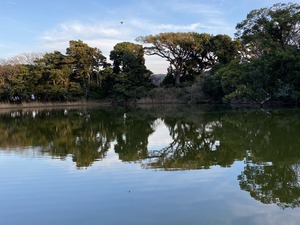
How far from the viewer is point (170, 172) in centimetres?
604

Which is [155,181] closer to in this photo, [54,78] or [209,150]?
[209,150]

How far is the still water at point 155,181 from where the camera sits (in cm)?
393

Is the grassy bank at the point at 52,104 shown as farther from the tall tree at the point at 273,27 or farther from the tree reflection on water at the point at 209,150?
the tree reflection on water at the point at 209,150

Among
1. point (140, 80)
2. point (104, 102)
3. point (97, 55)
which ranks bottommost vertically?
point (104, 102)

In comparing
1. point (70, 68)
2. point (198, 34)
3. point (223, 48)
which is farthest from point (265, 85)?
point (70, 68)

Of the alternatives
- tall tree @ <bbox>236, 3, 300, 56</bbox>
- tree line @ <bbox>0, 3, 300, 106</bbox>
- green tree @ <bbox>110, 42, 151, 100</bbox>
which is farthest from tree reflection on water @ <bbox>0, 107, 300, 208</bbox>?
green tree @ <bbox>110, 42, 151, 100</bbox>

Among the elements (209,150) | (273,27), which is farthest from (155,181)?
(273,27)

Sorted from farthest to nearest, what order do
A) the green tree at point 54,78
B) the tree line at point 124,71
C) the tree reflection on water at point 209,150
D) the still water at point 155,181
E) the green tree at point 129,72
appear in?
the green tree at point 54,78 < the green tree at point 129,72 < the tree line at point 124,71 < the tree reflection on water at point 209,150 < the still water at point 155,181

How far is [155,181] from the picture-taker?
17.8 feet

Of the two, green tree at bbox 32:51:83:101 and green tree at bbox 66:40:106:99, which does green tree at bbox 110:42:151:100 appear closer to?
green tree at bbox 66:40:106:99

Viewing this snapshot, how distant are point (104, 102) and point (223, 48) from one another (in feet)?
48.5

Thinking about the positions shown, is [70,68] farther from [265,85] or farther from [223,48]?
[265,85]

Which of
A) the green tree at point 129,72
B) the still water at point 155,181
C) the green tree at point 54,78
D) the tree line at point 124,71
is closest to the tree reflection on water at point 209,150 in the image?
the still water at point 155,181

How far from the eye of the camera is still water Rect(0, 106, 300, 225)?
3930 millimetres
